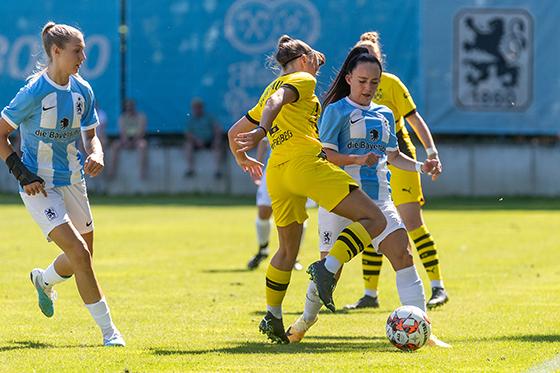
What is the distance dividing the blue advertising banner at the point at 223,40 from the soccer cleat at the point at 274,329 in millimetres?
19734

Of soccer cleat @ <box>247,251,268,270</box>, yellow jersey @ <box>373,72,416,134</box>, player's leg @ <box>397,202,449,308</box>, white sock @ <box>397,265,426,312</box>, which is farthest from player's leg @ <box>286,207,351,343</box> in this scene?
soccer cleat @ <box>247,251,268,270</box>

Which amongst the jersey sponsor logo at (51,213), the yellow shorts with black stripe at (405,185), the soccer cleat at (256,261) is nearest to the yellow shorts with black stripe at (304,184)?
the jersey sponsor logo at (51,213)

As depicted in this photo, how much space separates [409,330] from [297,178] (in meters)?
1.18

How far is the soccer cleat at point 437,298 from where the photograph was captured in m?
10.8

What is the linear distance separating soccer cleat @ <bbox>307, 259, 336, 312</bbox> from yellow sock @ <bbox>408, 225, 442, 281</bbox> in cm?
327

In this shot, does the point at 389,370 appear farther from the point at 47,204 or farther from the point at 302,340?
the point at 47,204

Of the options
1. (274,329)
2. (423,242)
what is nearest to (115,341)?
(274,329)

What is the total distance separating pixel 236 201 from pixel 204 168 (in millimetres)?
2307

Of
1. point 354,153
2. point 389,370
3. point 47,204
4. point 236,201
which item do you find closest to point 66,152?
point 47,204

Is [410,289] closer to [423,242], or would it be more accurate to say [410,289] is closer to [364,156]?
[364,156]

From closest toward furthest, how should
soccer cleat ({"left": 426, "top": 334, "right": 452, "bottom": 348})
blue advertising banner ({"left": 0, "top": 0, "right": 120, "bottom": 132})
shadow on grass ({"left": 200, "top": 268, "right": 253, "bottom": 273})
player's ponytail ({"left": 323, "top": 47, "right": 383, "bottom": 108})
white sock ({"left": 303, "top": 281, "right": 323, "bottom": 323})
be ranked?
soccer cleat ({"left": 426, "top": 334, "right": 452, "bottom": 348})
white sock ({"left": 303, "top": 281, "right": 323, "bottom": 323})
player's ponytail ({"left": 323, "top": 47, "right": 383, "bottom": 108})
shadow on grass ({"left": 200, "top": 268, "right": 253, "bottom": 273})
blue advertising banner ({"left": 0, "top": 0, "right": 120, "bottom": 132})

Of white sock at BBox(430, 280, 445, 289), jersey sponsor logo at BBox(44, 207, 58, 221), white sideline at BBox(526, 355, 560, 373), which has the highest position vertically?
jersey sponsor logo at BBox(44, 207, 58, 221)

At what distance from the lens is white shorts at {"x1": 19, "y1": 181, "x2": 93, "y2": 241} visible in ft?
27.2

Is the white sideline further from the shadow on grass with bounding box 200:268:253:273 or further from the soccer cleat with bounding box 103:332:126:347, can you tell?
the shadow on grass with bounding box 200:268:253:273
